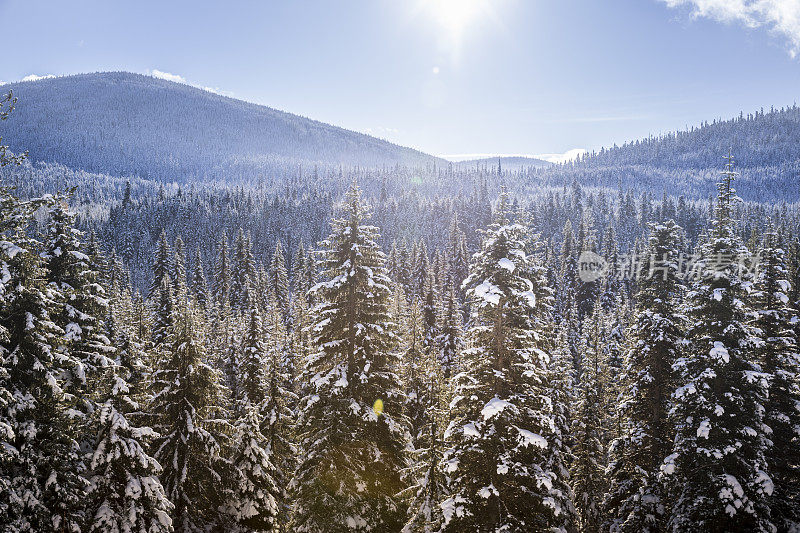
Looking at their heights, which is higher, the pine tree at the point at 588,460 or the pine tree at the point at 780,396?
the pine tree at the point at 780,396

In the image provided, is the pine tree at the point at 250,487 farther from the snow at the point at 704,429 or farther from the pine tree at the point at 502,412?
the snow at the point at 704,429

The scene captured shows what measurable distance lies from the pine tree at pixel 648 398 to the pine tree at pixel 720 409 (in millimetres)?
1181

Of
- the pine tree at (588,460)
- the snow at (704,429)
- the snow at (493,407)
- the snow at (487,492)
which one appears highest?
the snow at (493,407)

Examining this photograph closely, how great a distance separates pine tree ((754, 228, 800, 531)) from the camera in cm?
1900

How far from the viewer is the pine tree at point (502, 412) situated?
13711mm

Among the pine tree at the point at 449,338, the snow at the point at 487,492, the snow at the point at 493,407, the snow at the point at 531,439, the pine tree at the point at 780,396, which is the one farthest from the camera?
the pine tree at the point at 449,338

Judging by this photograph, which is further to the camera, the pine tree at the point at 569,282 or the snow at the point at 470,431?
the pine tree at the point at 569,282

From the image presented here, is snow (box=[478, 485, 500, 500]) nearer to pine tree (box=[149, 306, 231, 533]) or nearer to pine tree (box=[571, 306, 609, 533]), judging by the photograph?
pine tree (box=[149, 306, 231, 533])

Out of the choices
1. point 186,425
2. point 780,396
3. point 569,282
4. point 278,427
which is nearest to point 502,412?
point 186,425

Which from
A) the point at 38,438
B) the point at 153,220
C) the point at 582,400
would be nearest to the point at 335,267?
the point at 38,438

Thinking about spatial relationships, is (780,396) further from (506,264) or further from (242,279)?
(242,279)

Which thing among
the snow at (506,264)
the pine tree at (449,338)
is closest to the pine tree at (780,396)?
the snow at (506,264)

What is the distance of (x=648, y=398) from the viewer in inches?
858

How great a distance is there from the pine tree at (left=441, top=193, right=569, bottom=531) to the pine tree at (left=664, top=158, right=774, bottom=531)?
7064mm
